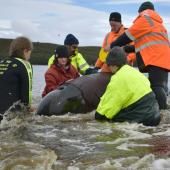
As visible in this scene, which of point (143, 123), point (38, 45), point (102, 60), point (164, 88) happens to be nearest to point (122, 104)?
point (143, 123)

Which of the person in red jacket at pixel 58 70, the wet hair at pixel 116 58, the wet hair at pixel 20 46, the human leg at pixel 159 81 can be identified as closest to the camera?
the wet hair at pixel 20 46

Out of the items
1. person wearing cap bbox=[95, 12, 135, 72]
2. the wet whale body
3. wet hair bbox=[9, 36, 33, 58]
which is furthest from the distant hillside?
wet hair bbox=[9, 36, 33, 58]

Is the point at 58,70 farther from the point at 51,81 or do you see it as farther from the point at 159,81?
the point at 159,81

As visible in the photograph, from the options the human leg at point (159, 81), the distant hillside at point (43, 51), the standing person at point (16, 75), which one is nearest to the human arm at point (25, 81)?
the standing person at point (16, 75)

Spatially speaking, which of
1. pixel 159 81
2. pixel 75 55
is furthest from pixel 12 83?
pixel 75 55

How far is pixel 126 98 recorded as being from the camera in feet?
29.3

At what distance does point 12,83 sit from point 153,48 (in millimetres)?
3636

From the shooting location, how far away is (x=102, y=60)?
1406cm

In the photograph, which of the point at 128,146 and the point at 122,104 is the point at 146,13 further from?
the point at 128,146

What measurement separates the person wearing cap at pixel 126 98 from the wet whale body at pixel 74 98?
5.17 ft

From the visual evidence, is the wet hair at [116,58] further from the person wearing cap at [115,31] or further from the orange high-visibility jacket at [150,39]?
the person wearing cap at [115,31]

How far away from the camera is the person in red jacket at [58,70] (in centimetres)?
1168

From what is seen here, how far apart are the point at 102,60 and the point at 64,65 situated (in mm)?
2258

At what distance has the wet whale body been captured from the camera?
10641 millimetres
